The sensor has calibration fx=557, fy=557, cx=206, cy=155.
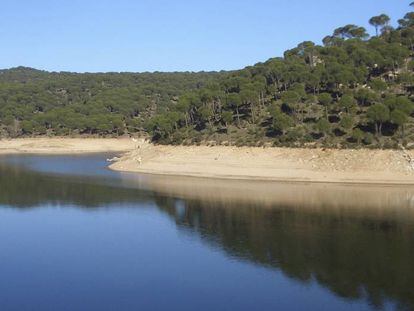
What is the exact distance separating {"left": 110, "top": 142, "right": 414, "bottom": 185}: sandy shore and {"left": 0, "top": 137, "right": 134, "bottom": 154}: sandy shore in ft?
144

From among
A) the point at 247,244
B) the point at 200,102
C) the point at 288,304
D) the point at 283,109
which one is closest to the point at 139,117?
the point at 200,102

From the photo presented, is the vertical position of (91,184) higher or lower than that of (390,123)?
lower

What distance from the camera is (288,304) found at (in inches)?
921

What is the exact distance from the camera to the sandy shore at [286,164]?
187 ft

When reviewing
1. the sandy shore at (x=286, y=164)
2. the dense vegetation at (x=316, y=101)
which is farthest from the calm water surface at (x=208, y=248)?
the dense vegetation at (x=316, y=101)

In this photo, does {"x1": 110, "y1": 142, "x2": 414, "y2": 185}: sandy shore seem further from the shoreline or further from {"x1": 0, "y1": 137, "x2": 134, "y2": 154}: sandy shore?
{"x1": 0, "y1": 137, "x2": 134, "y2": 154}: sandy shore

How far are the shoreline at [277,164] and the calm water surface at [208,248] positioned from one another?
12.9ft

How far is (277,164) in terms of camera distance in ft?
205

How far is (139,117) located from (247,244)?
371ft

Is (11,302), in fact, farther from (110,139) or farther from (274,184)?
(110,139)

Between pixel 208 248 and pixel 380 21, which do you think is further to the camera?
pixel 380 21

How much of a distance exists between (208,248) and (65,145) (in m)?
89.3

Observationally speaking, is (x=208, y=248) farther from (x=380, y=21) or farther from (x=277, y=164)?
(x=380, y=21)

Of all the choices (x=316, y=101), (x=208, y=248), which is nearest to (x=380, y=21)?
(x=316, y=101)
